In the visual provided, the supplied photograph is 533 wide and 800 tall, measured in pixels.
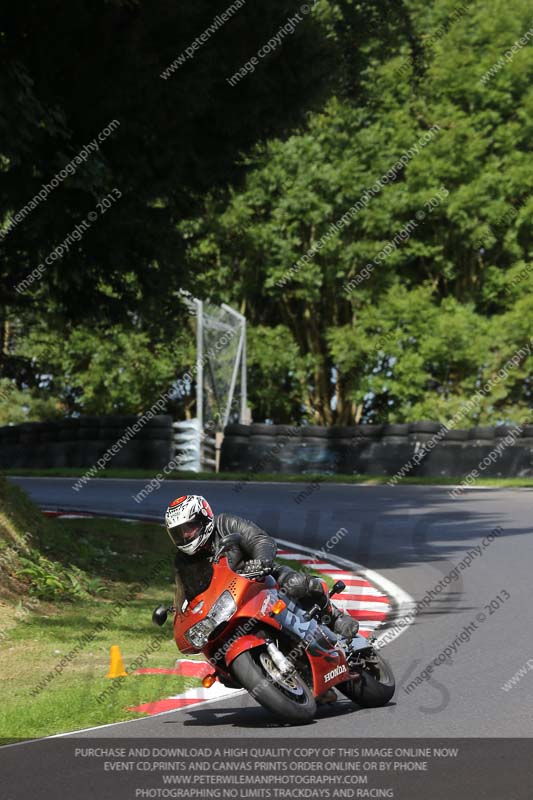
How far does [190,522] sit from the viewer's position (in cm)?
772

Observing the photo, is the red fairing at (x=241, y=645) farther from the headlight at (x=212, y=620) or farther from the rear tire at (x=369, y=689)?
the rear tire at (x=369, y=689)

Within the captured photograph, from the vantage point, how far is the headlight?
7.57m

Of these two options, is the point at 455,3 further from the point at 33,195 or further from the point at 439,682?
the point at 439,682

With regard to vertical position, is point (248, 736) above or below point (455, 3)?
below

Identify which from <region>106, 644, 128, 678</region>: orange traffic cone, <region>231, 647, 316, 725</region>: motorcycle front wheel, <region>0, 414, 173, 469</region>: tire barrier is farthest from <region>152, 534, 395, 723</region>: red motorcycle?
<region>0, 414, 173, 469</region>: tire barrier

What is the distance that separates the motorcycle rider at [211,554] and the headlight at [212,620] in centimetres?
24

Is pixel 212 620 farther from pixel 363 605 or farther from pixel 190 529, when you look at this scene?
pixel 363 605

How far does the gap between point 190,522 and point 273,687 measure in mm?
1040

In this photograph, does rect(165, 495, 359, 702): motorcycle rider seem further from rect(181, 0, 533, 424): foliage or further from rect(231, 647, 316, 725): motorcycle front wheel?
rect(181, 0, 533, 424): foliage

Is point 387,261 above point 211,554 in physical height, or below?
below

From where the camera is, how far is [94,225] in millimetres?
14945

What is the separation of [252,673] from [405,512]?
1299cm

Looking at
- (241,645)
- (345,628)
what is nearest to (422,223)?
(345,628)
